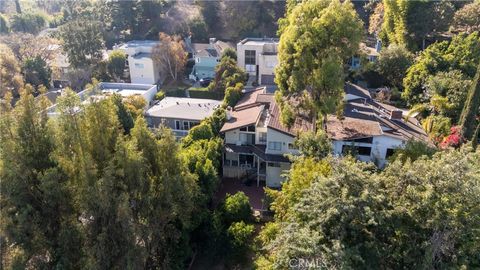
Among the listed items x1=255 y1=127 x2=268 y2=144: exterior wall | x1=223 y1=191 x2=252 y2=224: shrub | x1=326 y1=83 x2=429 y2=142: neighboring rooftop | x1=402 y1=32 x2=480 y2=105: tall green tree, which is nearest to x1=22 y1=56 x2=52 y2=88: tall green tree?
x1=255 y1=127 x2=268 y2=144: exterior wall

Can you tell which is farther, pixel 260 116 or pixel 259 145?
pixel 260 116

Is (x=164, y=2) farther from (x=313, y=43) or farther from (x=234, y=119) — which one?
(x=313, y=43)

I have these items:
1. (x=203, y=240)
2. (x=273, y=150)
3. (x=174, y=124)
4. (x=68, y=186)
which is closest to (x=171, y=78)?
(x=174, y=124)

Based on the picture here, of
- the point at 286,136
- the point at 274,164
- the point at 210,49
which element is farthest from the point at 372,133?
the point at 210,49

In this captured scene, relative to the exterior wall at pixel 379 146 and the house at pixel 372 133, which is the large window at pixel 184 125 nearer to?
the house at pixel 372 133

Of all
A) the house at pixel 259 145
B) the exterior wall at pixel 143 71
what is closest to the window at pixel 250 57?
the exterior wall at pixel 143 71

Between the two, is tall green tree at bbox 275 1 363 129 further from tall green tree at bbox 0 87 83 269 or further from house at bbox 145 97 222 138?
tall green tree at bbox 0 87 83 269

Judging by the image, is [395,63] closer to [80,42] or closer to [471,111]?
[471,111]
